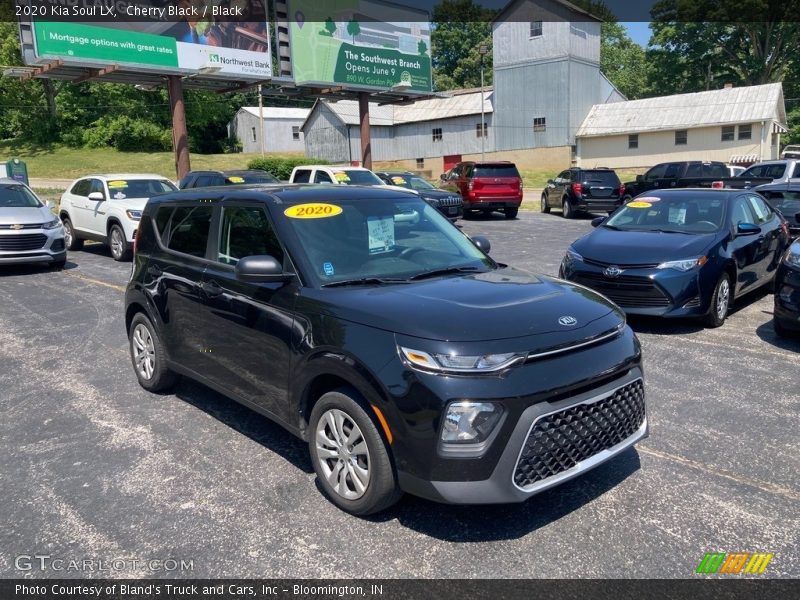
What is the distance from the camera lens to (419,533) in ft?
11.6

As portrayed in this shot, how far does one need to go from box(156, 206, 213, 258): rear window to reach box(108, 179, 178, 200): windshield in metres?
8.96

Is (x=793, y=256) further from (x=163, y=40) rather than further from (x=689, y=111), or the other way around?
(x=689, y=111)

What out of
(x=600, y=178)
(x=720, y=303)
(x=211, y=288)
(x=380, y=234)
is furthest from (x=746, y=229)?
(x=600, y=178)

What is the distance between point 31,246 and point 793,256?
40.1 feet

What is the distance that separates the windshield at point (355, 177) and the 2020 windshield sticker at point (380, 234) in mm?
12055

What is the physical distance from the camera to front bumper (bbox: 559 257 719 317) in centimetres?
720

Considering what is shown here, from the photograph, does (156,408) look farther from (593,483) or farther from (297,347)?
(593,483)

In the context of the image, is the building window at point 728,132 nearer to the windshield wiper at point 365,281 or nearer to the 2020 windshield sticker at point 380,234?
the 2020 windshield sticker at point 380,234

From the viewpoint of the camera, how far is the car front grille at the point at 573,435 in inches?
128

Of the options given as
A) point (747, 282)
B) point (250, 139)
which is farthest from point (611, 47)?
point (747, 282)

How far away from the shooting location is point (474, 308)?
3564 millimetres

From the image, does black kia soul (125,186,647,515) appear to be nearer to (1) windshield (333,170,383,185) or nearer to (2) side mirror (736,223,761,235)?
(2) side mirror (736,223,761,235)

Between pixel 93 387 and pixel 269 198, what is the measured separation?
2.93 meters

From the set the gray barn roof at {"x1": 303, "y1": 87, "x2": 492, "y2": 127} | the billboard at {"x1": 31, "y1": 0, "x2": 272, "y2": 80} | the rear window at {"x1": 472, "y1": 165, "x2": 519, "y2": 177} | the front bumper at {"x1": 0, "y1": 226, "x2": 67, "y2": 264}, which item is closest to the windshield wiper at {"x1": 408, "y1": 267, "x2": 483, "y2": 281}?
the front bumper at {"x1": 0, "y1": 226, "x2": 67, "y2": 264}
